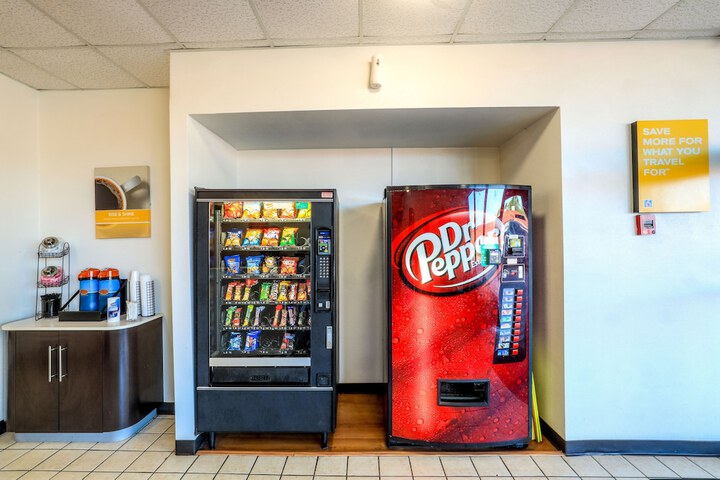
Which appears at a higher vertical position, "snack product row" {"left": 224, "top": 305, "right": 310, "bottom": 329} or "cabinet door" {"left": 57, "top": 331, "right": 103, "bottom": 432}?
"snack product row" {"left": 224, "top": 305, "right": 310, "bottom": 329}

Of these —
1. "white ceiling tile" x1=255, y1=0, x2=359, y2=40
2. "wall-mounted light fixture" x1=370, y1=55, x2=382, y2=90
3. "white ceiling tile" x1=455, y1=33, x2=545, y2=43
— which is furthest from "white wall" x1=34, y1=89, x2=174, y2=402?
"white ceiling tile" x1=455, y1=33, x2=545, y2=43

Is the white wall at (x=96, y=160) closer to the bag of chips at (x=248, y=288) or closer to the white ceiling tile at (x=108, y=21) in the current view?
the white ceiling tile at (x=108, y=21)

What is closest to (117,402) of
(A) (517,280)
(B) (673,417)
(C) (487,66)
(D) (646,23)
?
(A) (517,280)

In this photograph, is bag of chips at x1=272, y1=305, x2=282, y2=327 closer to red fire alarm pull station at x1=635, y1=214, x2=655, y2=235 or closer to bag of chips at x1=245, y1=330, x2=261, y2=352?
bag of chips at x1=245, y1=330, x2=261, y2=352

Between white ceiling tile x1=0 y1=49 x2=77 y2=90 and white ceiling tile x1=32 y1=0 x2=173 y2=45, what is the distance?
0.71 m

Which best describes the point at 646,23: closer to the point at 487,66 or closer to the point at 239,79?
the point at 487,66

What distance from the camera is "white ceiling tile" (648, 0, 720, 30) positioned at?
6.09 feet

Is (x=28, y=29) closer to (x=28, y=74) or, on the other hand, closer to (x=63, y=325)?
(x=28, y=74)

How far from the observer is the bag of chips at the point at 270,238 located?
242cm

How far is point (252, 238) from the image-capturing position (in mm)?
2402

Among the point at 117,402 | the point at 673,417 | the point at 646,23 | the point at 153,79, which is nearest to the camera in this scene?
the point at 646,23

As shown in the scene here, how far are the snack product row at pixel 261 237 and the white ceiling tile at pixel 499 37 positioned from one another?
1.72 m

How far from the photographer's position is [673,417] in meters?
2.15

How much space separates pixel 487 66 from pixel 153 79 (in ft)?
8.39
